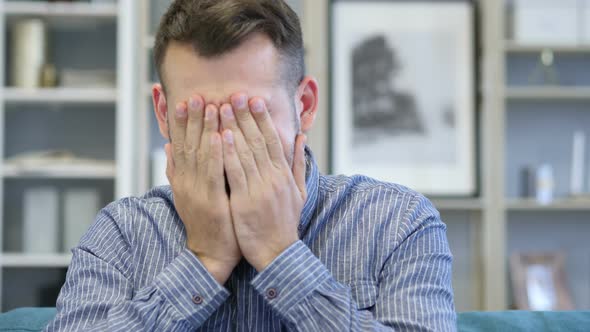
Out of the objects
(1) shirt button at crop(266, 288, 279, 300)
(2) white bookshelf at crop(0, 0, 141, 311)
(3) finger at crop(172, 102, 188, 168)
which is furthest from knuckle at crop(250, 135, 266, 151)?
(2) white bookshelf at crop(0, 0, 141, 311)

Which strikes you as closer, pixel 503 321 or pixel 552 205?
pixel 503 321

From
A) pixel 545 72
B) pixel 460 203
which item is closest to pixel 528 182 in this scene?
pixel 460 203

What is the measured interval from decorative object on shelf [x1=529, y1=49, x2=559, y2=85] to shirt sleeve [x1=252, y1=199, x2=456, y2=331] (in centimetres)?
268

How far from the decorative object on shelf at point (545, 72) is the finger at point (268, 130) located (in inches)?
108

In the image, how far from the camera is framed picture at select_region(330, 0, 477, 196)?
3422 millimetres

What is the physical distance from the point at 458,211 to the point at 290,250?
270 centimetres

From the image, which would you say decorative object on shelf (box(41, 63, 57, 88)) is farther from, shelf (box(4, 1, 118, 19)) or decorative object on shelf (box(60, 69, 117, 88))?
shelf (box(4, 1, 118, 19))

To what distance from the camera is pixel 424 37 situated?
347 cm

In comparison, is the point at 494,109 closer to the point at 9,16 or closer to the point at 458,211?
the point at 458,211

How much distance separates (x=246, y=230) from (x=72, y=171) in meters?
2.34

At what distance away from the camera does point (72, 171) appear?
10.5 feet

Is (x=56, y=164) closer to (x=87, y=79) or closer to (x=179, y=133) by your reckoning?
(x=87, y=79)

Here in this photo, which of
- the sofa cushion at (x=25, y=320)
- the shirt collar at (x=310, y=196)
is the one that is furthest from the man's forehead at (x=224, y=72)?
the sofa cushion at (x=25, y=320)

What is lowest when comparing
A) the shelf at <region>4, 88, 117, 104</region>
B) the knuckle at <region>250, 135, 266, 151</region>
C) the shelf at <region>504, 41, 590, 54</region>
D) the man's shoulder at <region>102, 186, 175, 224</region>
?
the man's shoulder at <region>102, 186, 175, 224</region>
